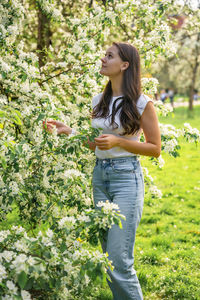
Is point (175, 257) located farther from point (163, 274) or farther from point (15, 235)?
point (15, 235)

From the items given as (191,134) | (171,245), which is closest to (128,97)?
(191,134)

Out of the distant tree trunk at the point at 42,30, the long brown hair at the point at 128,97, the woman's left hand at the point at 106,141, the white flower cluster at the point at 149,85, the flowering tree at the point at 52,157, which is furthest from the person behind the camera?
the distant tree trunk at the point at 42,30

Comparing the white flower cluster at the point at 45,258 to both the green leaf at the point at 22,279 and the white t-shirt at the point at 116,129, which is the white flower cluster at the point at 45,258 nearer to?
the green leaf at the point at 22,279

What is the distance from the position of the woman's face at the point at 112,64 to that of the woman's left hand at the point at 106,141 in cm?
53

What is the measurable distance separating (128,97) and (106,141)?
0.40 metres

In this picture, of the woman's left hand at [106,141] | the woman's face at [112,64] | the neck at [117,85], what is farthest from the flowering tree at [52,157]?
the woman's face at [112,64]

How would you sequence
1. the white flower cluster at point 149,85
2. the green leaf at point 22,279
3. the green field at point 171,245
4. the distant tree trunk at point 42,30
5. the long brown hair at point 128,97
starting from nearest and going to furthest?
the green leaf at point 22,279 < the long brown hair at point 128,97 < the green field at point 171,245 < the white flower cluster at point 149,85 < the distant tree trunk at point 42,30

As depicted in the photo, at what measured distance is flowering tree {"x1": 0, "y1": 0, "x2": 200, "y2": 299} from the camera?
1992 mm

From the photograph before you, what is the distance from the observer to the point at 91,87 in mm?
3873

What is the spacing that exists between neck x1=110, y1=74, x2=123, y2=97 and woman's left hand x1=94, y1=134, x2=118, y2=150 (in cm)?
42

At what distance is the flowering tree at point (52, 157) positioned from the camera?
1992 millimetres

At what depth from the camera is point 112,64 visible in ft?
9.00

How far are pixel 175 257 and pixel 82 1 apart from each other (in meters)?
4.34

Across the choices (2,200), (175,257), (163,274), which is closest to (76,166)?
(2,200)
